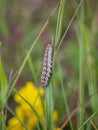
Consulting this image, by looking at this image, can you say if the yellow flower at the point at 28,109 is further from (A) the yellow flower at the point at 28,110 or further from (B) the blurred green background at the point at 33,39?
(B) the blurred green background at the point at 33,39

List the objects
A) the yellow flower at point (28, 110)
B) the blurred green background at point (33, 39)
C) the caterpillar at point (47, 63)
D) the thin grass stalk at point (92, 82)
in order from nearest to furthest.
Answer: the caterpillar at point (47, 63)
the thin grass stalk at point (92, 82)
the yellow flower at point (28, 110)
the blurred green background at point (33, 39)

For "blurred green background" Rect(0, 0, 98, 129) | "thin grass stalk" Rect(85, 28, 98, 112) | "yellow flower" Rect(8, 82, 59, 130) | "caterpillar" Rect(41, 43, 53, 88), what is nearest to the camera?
"caterpillar" Rect(41, 43, 53, 88)

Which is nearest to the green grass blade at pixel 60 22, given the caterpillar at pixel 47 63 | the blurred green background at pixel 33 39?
the caterpillar at pixel 47 63

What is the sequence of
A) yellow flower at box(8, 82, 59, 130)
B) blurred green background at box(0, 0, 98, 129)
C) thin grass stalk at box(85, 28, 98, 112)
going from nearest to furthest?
thin grass stalk at box(85, 28, 98, 112) → yellow flower at box(8, 82, 59, 130) → blurred green background at box(0, 0, 98, 129)

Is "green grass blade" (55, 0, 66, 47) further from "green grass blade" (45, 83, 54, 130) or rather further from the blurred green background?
the blurred green background

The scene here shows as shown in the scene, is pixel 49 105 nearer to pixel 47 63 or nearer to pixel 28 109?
pixel 47 63

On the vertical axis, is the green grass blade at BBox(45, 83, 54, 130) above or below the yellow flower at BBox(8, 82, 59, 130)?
below

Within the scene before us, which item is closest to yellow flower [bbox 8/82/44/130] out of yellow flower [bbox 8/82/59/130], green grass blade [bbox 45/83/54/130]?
yellow flower [bbox 8/82/59/130]

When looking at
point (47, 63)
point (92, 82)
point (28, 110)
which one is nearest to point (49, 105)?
point (47, 63)

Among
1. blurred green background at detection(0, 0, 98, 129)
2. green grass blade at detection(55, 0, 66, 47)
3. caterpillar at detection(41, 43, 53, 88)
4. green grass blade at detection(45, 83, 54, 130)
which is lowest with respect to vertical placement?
green grass blade at detection(45, 83, 54, 130)

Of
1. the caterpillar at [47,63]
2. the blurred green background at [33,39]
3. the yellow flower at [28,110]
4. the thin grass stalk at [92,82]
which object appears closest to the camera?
the caterpillar at [47,63]

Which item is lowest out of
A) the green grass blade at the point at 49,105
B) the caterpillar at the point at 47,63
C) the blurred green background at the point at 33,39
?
the green grass blade at the point at 49,105

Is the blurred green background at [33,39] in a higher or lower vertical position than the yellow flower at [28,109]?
higher

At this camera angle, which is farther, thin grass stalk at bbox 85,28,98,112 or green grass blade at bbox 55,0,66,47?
thin grass stalk at bbox 85,28,98,112
